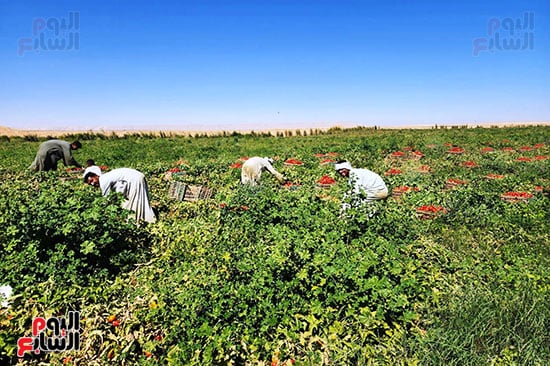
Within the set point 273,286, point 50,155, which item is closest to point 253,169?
point 273,286

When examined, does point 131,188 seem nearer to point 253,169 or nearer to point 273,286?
point 253,169

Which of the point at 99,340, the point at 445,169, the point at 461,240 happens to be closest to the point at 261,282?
the point at 99,340

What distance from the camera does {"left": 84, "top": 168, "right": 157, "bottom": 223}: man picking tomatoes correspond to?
6.07m

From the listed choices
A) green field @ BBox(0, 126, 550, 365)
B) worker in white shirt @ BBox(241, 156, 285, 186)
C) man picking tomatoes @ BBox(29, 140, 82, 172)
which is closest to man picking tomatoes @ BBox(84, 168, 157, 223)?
green field @ BBox(0, 126, 550, 365)

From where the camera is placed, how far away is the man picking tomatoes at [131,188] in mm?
6070

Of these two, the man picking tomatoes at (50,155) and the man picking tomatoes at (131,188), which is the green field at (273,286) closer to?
the man picking tomatoes at (131,188)

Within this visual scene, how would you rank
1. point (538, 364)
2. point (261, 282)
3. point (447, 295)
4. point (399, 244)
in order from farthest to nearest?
point (399, 244) → point (447, 295) → point (261, 282) → point (538, 364)

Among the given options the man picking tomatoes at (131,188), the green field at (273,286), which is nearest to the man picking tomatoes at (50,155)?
the man picking tomatoes at (131,188)

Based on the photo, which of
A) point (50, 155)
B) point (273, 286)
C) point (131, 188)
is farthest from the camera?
point (50, 155)

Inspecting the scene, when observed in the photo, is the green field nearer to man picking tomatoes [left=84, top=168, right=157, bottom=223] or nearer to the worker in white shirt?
man picking tomatoes [left=84, top=168, right=157, bottom=223]

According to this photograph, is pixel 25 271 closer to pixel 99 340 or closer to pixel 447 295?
pixel 99 340

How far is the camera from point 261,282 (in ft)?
11.1

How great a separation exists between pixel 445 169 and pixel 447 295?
885 centimetres

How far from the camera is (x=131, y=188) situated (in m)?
6.24
